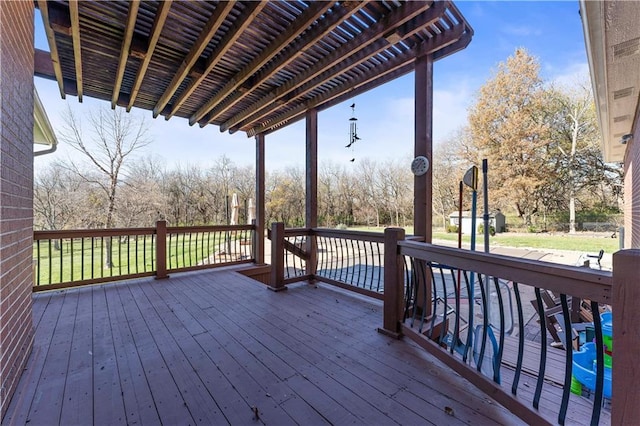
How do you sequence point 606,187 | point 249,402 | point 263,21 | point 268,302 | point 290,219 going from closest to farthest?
point 249,402, point 263,21, point 268,302, point 606,187, point 290,219

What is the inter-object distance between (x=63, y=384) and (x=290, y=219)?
46.4 feet

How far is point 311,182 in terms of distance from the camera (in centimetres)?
479

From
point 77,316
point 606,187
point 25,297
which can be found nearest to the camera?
point 25,297

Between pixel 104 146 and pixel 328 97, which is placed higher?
pixel 104 146

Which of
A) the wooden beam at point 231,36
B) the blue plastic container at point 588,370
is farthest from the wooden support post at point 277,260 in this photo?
the blue plastic container at point 588,370

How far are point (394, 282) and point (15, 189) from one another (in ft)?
9.79

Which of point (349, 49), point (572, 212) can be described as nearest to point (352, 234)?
point (349, 49)

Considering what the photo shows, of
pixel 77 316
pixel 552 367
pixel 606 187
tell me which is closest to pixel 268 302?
pixel 77 316

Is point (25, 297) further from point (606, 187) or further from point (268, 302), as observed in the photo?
point (606, 187)

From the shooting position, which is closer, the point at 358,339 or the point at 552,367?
the point at 358,339

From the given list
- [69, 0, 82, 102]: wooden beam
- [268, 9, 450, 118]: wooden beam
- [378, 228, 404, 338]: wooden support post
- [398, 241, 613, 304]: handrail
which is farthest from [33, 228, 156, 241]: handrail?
[398, 241, 613, 304]: handrail

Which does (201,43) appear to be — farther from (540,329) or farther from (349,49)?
(540,329)

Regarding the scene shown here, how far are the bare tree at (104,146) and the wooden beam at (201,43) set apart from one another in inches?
292

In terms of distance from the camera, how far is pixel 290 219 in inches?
630
